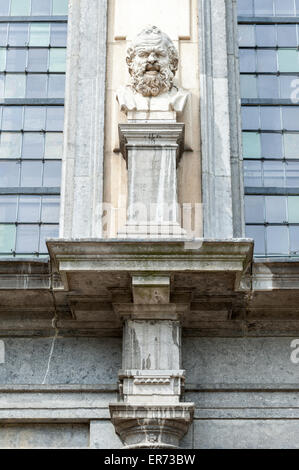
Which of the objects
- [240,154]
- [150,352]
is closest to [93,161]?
[240,154]

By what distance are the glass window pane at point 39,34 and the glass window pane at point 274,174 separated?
3.25 m

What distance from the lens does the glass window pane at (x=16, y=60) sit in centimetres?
1266

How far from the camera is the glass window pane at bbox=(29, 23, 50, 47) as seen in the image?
12.8m

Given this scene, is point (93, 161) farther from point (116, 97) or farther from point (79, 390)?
point (79, 390)

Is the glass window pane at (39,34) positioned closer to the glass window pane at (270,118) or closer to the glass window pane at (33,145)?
the glass window pane at (33,145)

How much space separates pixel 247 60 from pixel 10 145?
311cm

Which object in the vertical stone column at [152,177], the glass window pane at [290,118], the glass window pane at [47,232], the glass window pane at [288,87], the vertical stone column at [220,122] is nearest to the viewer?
the vertical stone column at [152,177]

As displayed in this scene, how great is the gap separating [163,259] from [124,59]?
313 cm

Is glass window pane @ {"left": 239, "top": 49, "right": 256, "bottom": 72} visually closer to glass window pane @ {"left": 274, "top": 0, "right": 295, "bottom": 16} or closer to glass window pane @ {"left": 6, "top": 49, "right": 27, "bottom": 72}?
glass window pane @ {"left": 274, "top": 0, "right": 295, "bottom": 16}

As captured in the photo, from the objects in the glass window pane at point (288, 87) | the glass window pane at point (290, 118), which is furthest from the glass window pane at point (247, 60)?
the glass window pane at point (290, 118)

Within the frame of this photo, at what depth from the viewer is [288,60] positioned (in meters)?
12.7

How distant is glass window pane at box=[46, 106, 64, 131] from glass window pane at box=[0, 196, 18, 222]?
1052 millimetres

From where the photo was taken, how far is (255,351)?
10.6m

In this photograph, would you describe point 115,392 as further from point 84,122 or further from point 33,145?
point 33,145
